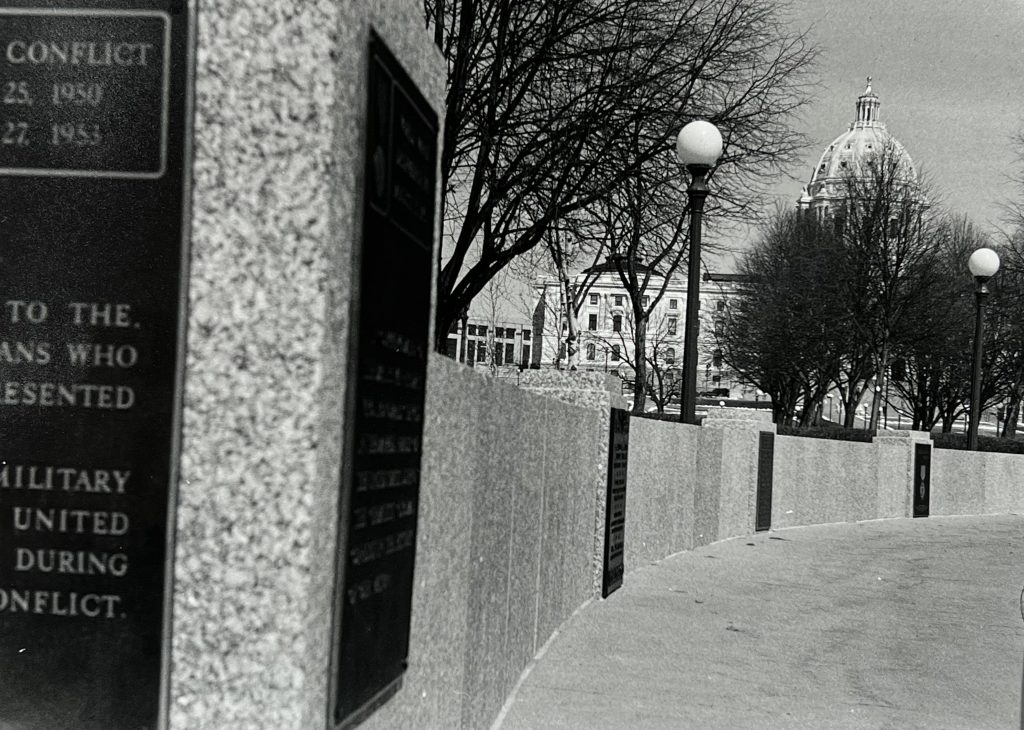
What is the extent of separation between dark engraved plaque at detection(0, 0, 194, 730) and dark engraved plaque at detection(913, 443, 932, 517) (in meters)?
22.1

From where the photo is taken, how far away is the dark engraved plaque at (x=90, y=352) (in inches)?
93.7

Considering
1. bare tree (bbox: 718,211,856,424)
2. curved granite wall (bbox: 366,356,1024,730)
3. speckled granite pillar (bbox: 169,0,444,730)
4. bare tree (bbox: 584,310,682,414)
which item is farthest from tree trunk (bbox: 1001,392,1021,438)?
speckled granite pillar (bbox: 169,0,444,730)

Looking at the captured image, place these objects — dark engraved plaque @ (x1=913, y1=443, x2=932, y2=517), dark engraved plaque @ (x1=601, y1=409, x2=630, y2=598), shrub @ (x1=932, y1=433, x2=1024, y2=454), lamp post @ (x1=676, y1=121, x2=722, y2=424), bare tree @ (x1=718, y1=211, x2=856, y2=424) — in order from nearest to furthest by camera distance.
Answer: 1. dark engraved plaque @ (x1=601, y1=409, x2=630, y2=598)
2. lamp post @ (x1=676, y1=121, x2=722, y2=424)
3. dark engraved plaque @ (x1=913, y1=443, x2=932, y2=517)
4. shrub @ (x1=932, y1=433, x2=1024, y2=454)
5. bare tree @ (x1=718, y1=211, x2=856, y2=424)

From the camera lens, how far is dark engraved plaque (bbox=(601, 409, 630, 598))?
9.45 metres

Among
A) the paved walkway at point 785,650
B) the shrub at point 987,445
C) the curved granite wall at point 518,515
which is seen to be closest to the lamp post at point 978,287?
the shrub at point 987,445

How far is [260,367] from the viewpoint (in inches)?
93.0

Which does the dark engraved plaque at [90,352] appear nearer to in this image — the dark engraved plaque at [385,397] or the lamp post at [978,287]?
the dark engraved plaque at [385,397]

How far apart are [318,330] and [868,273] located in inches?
1854

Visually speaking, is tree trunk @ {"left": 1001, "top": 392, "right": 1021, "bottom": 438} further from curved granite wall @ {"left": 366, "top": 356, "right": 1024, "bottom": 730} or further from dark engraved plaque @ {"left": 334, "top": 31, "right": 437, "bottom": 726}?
dark engraved plaque @ {"left": 334, "top": 31, "right": 437, "bottom": 726}

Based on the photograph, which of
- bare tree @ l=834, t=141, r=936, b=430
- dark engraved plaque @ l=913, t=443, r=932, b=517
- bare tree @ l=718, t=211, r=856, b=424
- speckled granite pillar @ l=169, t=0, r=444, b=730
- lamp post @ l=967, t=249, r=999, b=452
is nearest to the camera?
speckled granite pillar @ l=169, t=0, r=444, b=730

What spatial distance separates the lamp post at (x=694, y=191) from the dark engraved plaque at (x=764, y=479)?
2.73 metres

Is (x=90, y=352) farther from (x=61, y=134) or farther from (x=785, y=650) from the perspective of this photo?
(x=785, y=650)

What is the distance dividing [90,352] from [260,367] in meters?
0.33

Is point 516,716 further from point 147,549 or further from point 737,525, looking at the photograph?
point 737,525
